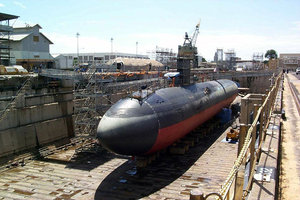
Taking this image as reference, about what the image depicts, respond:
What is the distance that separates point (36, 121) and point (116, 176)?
44.3ft

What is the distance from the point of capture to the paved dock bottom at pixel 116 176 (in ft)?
50.6

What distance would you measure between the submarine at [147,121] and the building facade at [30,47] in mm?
44406

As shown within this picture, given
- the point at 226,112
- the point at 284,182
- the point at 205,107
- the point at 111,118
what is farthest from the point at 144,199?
the point at 226,112

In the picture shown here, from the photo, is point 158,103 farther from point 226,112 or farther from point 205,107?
point 226,112

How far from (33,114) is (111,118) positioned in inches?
556

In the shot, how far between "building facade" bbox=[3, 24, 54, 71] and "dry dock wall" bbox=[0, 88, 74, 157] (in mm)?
29696

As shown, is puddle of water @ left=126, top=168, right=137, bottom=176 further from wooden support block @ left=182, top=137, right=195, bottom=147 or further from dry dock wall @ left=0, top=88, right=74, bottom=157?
dry dock wall @ left=0, top=88, right=74, bottom=157

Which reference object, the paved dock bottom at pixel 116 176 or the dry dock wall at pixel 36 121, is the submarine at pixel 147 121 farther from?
the dry dock wall at pixel 36 121

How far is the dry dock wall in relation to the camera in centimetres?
2388

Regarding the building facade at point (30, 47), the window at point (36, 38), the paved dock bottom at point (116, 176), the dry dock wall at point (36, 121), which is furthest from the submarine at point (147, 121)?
the window at point (36, 38)

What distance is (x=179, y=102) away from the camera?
20.3 metres

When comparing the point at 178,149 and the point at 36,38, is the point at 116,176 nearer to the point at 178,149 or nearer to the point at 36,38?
the point at 178,149

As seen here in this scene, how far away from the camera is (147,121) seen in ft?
53.4

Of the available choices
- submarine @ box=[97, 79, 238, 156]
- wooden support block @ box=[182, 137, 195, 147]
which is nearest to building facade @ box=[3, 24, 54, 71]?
wooden support block @ box=[182, 137, 195, 147]
